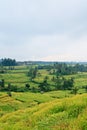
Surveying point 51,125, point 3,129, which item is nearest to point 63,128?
point 51,125

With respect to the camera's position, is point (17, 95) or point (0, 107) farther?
point (17, 95)

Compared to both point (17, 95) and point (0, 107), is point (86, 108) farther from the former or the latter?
point (17, 95)

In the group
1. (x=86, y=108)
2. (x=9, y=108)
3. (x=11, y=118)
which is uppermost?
(x=86, y=108)

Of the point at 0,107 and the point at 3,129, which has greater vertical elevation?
the point at 3,129

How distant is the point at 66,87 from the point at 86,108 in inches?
6261

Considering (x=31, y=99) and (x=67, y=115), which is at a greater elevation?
(x=67, y=115)

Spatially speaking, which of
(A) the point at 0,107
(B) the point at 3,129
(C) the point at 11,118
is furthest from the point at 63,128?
(A) the point at 0,107

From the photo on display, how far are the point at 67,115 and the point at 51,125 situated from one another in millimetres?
1436

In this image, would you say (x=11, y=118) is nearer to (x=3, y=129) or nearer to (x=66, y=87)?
(x=3, y=129)

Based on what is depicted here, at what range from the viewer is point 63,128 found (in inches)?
527

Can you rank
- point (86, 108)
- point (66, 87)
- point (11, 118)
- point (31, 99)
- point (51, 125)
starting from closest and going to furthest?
point (51, 125), point (86, 108), point (11, 118), point (31, 99), point (66, 87)

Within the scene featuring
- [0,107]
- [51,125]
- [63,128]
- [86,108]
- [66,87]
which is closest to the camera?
[63,128]

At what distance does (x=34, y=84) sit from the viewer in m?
175

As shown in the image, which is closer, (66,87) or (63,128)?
(63,128)
